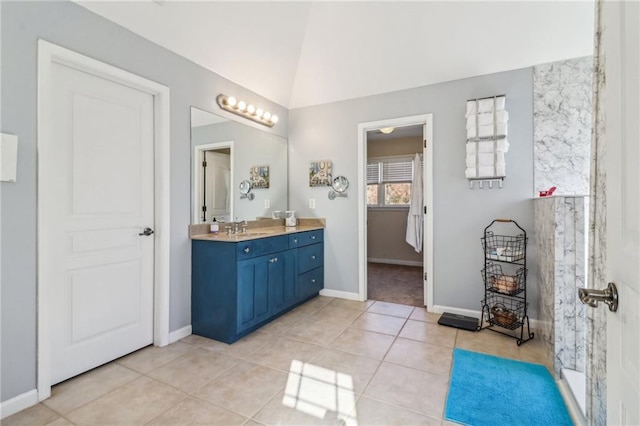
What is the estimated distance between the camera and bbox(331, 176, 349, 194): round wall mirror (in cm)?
375

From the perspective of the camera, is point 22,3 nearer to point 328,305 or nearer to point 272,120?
point 272,120

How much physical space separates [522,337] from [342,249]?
6.48ft

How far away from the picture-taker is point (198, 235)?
2820 millimetres

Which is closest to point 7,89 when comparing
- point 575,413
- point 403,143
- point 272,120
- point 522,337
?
point 272,120

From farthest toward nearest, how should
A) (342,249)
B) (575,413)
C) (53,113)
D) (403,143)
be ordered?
(403,143) < (342,249) < (53,113) < (575,413)

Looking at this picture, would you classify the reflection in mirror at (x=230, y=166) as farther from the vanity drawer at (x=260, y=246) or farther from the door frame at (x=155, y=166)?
the vanity drawer at (x=260, y=246)

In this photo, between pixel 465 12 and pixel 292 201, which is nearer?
pixel 465 12

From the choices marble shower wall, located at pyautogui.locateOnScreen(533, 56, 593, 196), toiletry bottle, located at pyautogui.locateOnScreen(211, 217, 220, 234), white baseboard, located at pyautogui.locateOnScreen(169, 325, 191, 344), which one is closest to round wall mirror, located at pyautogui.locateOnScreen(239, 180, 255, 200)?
toiletry bottle, located at pyautogui.locateOnScreen(211, 217, 220, 234)

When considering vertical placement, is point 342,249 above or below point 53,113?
below

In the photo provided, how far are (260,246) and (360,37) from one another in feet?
7.56

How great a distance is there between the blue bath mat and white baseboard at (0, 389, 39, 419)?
2358 mm

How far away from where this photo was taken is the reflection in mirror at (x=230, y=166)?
9.30 ft

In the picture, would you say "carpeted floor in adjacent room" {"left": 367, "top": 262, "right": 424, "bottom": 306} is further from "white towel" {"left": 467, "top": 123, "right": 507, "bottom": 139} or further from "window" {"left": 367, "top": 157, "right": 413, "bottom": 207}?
"white towel" {"left": 467, "top": 123, "right": 507, "bottom": 139}

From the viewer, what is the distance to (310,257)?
3.60 metres
